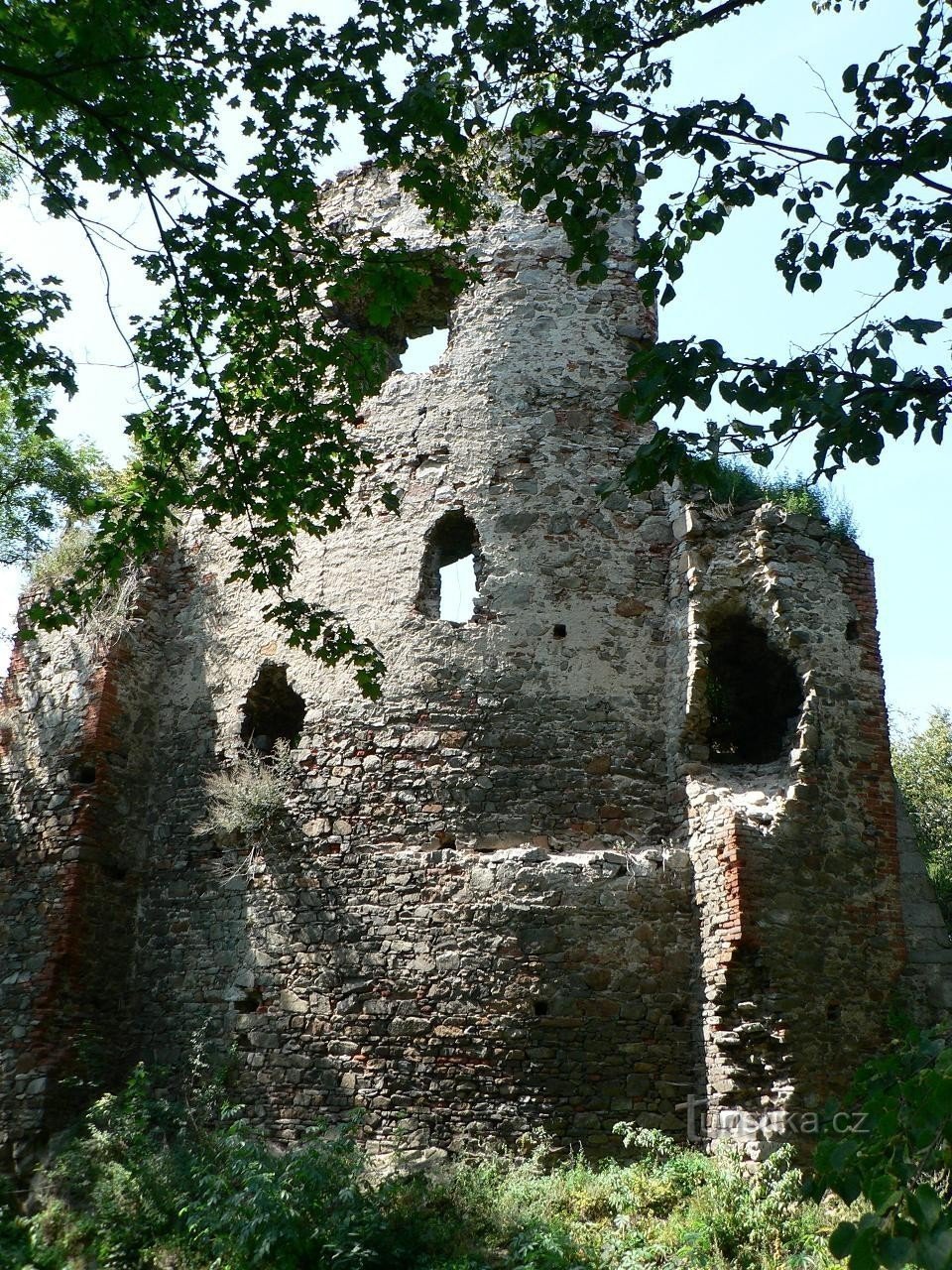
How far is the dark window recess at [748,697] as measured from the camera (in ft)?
34.0

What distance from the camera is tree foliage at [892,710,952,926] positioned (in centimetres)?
1500

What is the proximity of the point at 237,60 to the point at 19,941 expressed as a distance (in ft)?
24.0

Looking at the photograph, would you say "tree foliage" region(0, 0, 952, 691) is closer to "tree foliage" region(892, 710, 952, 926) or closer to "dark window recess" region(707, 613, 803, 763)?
"dark window recess" region(707, 613, 803, 763)

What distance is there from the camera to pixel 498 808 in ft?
30.7

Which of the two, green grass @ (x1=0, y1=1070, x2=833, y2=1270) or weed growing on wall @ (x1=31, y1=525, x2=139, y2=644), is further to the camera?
weed growing on wall @ (x1=31, y1=525, x2=139, y2=644)

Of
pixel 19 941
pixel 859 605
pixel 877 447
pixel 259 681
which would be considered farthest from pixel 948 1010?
pixel 19 941

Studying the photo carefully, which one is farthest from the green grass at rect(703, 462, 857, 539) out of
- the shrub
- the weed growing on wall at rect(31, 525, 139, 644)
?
the weed growing on wall at rect(31, 525, 139, 644)

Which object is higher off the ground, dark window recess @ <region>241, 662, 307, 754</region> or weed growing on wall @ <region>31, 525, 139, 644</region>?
weed growing on wall @ <region>31, 525, 139, 644</region>

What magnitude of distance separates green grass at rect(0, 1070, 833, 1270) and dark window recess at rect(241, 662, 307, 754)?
132 inches

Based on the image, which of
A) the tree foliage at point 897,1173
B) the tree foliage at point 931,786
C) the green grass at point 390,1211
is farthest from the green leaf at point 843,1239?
the tree foliage at point 931,786

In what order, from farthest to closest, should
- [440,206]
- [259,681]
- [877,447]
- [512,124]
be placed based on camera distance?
[259,681] → [440,206] → [512,124] → [877,447]

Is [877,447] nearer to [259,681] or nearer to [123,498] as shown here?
[123,498]

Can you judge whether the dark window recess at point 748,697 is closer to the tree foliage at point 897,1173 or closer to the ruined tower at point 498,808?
the ruined tower at point 498,808

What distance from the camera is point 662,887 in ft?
29.5
